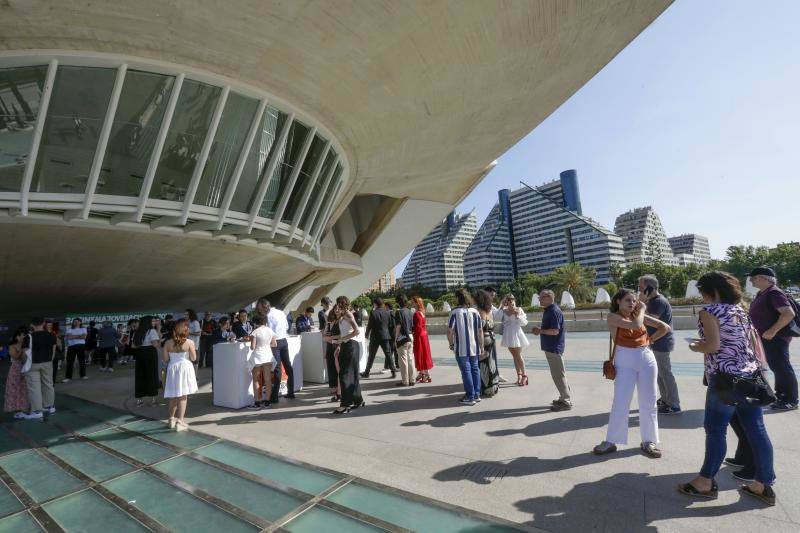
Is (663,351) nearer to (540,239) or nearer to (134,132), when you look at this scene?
(134,132)

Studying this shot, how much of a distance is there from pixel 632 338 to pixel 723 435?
1.23 m

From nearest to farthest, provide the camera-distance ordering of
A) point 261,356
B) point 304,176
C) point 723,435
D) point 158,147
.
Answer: point 723,435 → point 261,356 → point 158,147 → point 304,176

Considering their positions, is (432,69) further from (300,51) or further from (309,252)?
(309,252)

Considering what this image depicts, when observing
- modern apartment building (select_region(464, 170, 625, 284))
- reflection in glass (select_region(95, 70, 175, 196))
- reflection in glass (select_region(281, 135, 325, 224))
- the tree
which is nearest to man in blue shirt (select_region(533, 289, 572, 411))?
reflection in glass (select_region(281, 135, 325, 224))

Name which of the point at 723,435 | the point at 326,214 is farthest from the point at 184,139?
the point at 723,435

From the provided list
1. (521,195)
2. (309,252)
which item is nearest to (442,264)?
(521,195)

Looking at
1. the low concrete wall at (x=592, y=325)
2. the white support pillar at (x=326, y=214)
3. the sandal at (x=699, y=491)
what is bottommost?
the sandal at (x=699, y=491)

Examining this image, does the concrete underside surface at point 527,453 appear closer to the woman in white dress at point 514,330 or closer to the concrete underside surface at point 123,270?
the woman in white dress at point 514,330

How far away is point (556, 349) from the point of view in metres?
5.62

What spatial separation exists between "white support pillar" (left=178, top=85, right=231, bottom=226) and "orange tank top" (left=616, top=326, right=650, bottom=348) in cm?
1062

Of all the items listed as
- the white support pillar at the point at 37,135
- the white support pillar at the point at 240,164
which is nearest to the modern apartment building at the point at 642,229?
the white support pillar at the point at 240,164

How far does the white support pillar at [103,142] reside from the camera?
8.54m

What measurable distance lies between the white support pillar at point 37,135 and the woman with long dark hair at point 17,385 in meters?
3.84

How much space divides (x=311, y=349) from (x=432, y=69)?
8188mm
